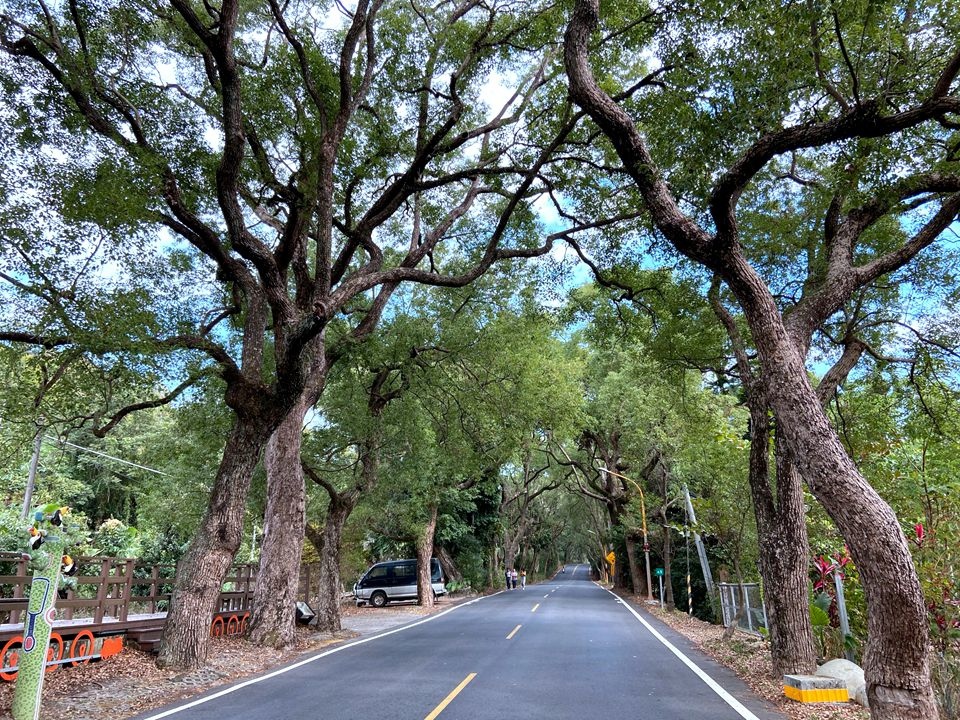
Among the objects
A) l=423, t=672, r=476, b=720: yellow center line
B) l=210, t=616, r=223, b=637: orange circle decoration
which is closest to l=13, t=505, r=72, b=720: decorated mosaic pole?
l=423, t=672, r=476, b=720: yellow center line

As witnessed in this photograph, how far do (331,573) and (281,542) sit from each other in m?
3.58

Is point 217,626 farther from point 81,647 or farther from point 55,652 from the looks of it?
point 55,652

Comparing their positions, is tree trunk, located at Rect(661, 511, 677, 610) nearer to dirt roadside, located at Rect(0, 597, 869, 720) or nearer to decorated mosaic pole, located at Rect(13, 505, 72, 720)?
dirt roadside, located at Rect(0, 597, 869, 720)

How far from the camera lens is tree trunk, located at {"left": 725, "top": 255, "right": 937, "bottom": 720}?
5145 millimetres

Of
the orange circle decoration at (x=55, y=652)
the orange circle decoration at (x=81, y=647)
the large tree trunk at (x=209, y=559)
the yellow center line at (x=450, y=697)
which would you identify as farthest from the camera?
the large tree trunk at (x=209, y=559)

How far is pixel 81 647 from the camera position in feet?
29.9

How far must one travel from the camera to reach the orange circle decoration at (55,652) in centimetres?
838

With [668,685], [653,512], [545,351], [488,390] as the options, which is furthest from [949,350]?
[653,512]

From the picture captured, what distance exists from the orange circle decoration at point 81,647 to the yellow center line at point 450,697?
5505 mm

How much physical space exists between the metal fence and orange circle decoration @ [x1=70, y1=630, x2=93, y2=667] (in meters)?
11.8

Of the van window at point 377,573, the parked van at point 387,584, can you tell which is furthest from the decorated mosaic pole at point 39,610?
the van window at point 377,573

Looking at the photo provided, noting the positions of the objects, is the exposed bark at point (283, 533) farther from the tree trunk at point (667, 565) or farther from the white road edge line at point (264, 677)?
the tree trunk at point (667, 565)

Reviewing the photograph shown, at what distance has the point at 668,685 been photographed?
873 cm

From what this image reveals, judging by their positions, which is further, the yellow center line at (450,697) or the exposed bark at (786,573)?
the exposed bark at (786,573)
